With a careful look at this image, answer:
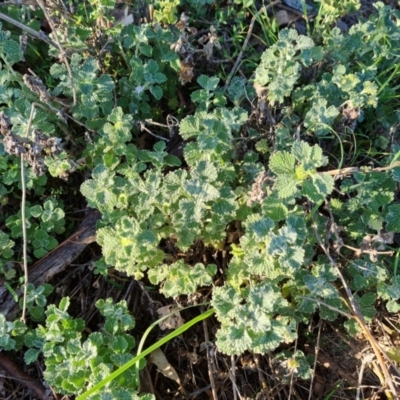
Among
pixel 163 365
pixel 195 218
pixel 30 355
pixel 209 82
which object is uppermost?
pixel 209 82

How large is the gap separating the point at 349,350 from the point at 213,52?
61.2 inches

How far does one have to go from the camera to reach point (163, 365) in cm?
215

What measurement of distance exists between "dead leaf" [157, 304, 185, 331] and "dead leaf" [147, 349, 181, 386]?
108 millimetres

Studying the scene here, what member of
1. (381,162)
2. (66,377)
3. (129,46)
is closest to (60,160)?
(129,46)

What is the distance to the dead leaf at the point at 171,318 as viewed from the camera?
216 centimetres

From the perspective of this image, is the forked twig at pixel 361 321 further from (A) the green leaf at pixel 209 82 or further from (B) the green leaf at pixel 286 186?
(A) the green leaf at pixel 209 82

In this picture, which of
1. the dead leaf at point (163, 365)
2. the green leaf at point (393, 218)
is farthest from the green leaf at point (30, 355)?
the green leaf at point (393, 218)

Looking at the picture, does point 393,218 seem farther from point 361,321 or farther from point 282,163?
point 282,163

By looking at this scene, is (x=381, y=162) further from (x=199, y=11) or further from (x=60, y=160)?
(x=60, y=160)

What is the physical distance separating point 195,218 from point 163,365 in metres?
0.65

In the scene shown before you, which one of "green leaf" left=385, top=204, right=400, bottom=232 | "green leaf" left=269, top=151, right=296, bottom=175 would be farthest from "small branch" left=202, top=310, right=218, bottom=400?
"green leaf" left=385, top=204, right=400, bottom=232

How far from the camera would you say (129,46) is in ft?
7.71

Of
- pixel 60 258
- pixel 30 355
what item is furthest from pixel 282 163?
pixel 30 355

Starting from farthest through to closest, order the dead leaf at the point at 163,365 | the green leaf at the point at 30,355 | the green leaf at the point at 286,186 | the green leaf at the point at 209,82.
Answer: the green leaf at the point at 209,82 → the dead leaf at the point at 163,365 → the green leaf at the point at 30,355 → the green leaf at the point at 286,186
